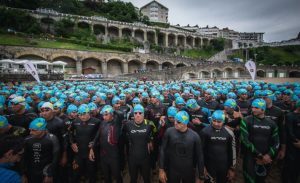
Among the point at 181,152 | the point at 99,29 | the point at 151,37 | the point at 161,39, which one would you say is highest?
the point at 99,29

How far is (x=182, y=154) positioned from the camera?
13.4 feet

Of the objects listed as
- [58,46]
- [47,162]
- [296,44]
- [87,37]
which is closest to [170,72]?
[58,46]

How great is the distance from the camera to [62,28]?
172 feet

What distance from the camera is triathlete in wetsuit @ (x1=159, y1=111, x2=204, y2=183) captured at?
4.00 meters

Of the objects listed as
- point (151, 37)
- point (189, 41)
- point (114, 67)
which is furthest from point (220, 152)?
point (189, 41)

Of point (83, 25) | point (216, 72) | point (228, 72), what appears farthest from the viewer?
point (83, 25)

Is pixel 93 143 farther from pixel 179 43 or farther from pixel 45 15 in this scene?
pixel 179 43

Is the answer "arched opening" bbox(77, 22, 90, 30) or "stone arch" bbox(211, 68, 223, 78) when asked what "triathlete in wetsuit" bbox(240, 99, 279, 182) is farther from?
"arched opening" bbox(77, 22, 90, 30)

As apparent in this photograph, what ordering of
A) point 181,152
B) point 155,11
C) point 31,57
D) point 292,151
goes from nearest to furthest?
point 181,152 → point 292,151 → point 31,57 → point 155,11

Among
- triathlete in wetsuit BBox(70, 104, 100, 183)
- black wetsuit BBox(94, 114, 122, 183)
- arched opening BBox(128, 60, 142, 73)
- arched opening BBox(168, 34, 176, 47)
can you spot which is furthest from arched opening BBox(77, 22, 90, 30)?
black wetsuit BBox(94, 114, 122, 183)

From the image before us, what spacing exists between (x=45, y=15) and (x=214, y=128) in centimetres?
6236

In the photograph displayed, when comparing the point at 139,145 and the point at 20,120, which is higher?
the point at 20,120

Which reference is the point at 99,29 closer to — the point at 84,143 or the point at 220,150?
the point at 84,143

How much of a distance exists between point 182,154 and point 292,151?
308cm
